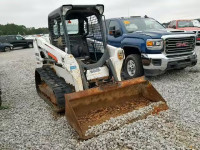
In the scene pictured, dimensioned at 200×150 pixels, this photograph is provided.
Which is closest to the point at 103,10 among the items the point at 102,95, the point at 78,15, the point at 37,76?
the point at 78,15

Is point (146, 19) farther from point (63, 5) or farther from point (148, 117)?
point (148, 117)

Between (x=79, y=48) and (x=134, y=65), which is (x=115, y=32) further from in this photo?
(x=79, y=48)

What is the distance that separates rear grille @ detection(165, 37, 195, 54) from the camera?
668cm

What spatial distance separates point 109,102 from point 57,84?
1236mm

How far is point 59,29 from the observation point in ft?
17.3

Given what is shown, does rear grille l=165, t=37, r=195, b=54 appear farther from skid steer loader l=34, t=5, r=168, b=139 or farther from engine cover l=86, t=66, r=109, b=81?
engine cover l=86, t=66, r=109, b=81

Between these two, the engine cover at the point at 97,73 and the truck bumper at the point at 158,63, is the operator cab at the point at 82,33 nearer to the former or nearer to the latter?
the engine cover at the point at 97,73

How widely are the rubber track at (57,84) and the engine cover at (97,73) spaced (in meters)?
0.48

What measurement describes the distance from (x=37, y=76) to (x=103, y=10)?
2.75 meters

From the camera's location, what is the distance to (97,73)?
4863 mm

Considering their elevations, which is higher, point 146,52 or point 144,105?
point 146,52

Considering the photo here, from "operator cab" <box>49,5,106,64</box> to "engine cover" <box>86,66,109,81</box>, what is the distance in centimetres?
59

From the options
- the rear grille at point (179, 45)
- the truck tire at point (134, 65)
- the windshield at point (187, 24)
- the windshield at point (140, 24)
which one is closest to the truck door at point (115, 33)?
the windshield at point (140, 24)

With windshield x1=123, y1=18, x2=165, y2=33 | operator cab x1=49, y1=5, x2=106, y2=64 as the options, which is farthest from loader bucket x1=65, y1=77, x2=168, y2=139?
windshield x1=123, y1=18, x2=165, y2=33
